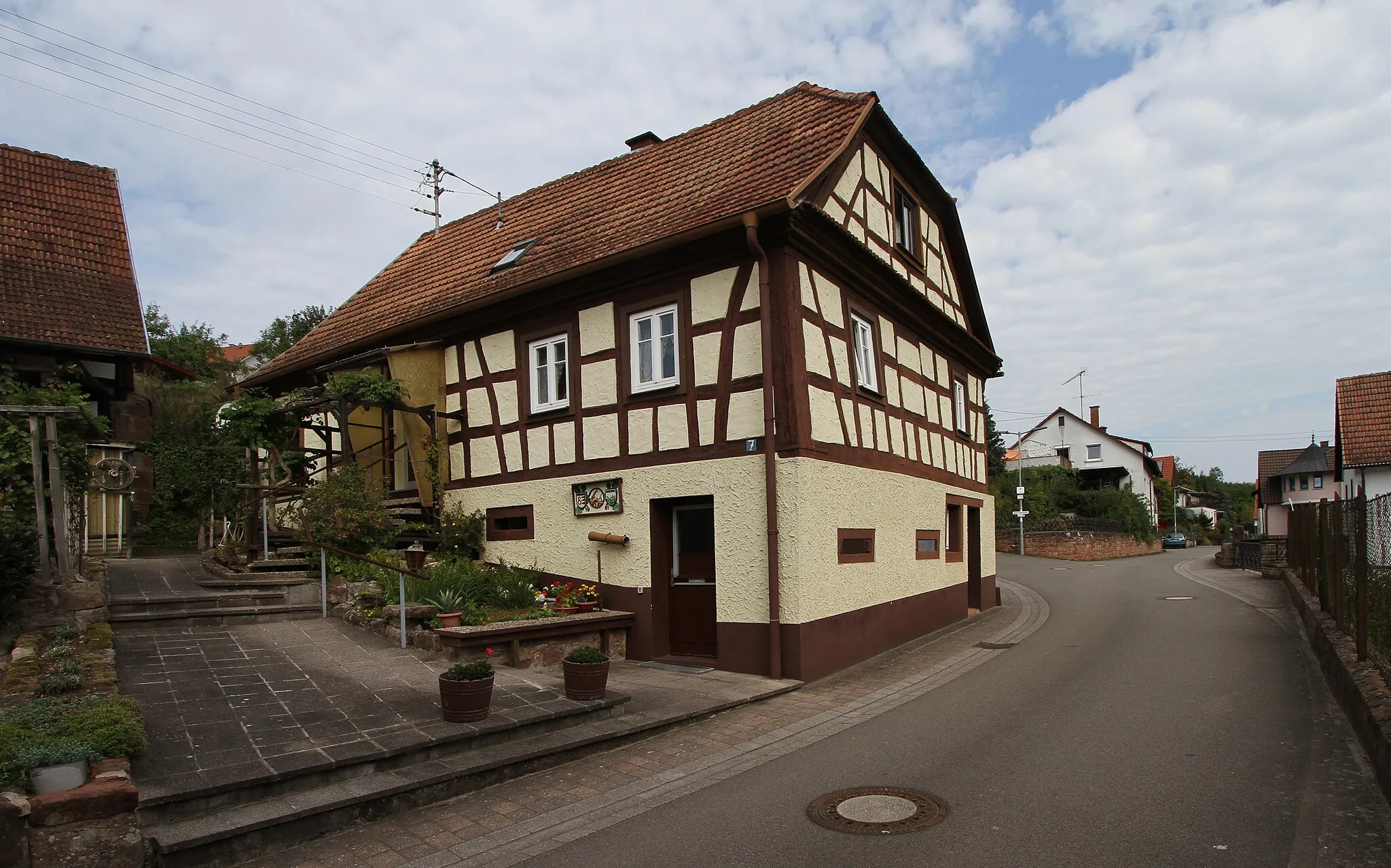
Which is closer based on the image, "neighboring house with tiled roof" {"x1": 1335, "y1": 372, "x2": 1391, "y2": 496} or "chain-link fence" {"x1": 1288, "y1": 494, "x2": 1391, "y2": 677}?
"chain-link fence" {"x1": 1288, "y1": 494, "x2": 1391, "y2": 677}

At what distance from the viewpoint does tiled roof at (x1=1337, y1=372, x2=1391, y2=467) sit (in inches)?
1069

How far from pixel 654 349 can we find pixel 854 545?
3.70 meters

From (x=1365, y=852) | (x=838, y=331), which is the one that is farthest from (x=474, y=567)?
(x=1365, y=852)

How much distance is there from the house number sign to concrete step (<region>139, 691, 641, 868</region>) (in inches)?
175

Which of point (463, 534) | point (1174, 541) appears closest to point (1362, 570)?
point (463, 534)

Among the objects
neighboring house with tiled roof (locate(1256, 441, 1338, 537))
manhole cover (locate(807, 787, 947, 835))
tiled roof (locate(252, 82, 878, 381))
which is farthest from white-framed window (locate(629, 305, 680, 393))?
neighboring house with tiled roof (locate(1256, 441, 1338, 537))

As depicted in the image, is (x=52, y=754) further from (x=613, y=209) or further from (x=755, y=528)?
(x=613, y=209)

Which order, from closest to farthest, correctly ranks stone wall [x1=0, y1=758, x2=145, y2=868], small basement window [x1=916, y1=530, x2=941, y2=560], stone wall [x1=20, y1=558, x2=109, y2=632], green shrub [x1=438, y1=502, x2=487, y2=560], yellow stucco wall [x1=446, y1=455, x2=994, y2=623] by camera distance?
stone wall [x1=0, y1=758, x2=145, y2=868]
stone wall [x1=20, y1=558, x2=109, y2=632]
yellow stucco wall [x1=446, y1=455, x2=994, y2=623]
green shrub [x1=438, y1=502, x2=487, y2=560]
small basement window [x1=916, y1=530, x2=941, y2=560]

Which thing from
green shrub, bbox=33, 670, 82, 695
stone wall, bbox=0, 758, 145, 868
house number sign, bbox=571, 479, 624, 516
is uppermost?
house number sign, bbox=571, 479, 624, 516

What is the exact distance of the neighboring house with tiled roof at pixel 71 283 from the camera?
38.7 ft

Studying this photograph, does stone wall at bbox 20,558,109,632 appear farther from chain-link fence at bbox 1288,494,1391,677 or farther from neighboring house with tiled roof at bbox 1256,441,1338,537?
neighboring house with tiled roof at bbox 1256,441,1338,537

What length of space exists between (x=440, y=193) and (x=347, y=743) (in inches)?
851

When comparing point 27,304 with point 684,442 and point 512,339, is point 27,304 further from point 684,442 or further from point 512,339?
point 684,442

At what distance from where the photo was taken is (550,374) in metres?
12.8
